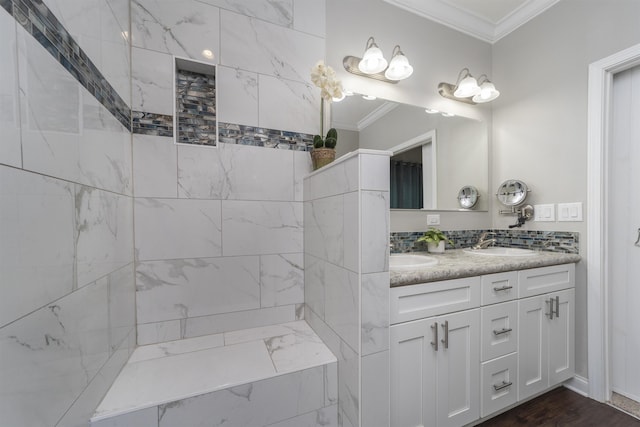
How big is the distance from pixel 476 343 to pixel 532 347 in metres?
0.48

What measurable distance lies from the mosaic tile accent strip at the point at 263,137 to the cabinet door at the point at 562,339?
1748 mm

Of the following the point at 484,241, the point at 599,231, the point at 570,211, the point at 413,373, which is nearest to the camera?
the point at 413,373

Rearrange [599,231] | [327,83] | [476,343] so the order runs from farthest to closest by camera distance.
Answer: [599,231]
[327,83]
[476,343]

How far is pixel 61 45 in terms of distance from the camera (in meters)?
0.67

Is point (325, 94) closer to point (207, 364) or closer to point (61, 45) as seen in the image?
point (61, 45)

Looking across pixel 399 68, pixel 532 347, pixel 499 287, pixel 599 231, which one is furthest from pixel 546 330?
pixel 399 68

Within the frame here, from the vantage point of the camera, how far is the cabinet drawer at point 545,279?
1336mm

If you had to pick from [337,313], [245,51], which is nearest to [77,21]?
[245,51]

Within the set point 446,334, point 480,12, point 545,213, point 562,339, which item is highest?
point 480,12

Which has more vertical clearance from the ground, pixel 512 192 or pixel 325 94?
pixel 325 94

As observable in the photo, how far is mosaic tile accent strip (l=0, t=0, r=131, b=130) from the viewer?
1.76ft

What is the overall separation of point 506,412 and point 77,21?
2555mm

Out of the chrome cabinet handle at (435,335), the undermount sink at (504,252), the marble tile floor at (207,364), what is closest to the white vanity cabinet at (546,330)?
the undermount sink at (504,252)

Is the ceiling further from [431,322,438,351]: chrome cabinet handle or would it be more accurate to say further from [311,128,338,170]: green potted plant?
[431,322,438,351]: chrome cabinet handle
